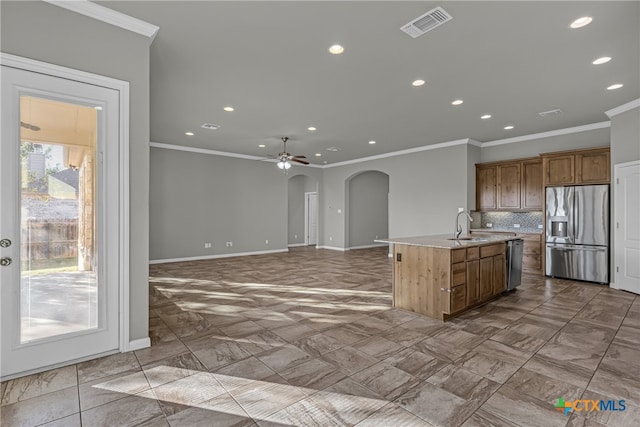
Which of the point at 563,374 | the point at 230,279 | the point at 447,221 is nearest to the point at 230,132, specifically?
the point at 230,279

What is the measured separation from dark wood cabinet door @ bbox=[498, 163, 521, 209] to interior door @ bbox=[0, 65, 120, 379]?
296 inches

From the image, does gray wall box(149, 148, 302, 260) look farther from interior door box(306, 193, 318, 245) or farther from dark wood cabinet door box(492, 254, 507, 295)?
dark wood cabinet door box(492, 254, 507, 295)

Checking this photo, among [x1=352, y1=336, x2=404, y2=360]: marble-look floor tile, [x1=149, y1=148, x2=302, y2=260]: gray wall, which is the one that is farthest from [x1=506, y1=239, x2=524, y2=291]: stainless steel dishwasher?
[x1=149, y1=148, x2=302, y2=260]: gray wall

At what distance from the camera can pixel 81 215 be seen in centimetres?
272

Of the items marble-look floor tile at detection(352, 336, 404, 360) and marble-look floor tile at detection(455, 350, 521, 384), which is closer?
marble-look floor tile at detection(455, 350, 521, 384)

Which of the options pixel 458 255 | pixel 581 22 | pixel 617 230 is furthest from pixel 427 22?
pixel 617 230

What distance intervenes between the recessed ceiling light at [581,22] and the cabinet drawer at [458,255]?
2523 millimetres

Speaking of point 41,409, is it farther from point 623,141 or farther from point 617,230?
point 623,141

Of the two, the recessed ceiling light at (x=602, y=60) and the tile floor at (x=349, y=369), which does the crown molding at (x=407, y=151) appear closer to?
the recessed ceiling light at (x=602, y=60)

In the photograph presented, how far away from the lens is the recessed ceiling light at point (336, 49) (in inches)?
129

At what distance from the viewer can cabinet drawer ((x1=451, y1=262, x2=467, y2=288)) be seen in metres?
3.72

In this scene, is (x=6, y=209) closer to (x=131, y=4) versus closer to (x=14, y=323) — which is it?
(x=14, y=323)

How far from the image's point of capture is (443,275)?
3746mm

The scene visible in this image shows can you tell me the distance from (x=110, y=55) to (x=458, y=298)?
449 centimetres
